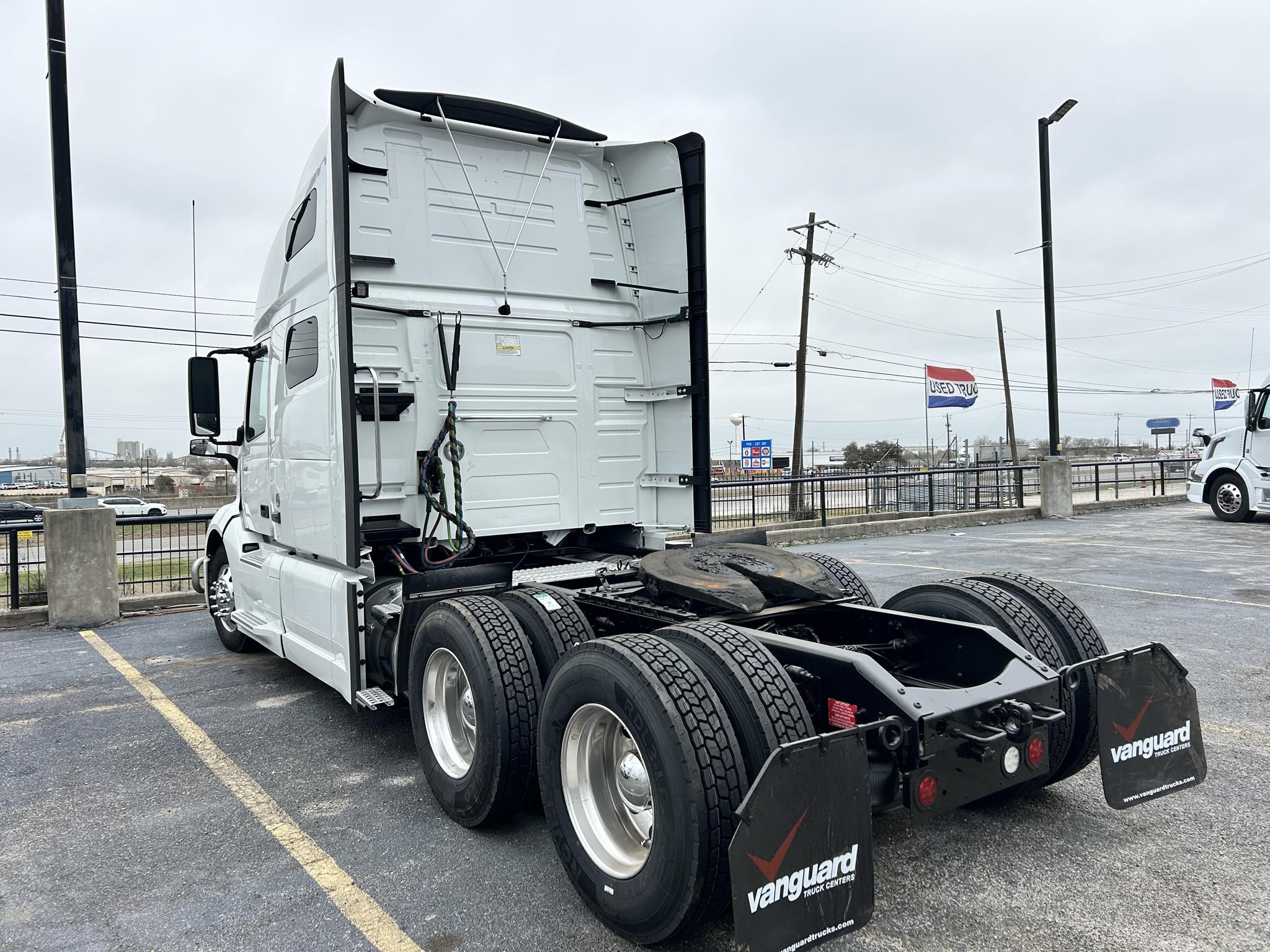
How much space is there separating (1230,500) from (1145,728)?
1768 centimetres

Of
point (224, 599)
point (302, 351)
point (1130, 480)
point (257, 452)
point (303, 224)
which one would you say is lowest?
A: point (224, 599)

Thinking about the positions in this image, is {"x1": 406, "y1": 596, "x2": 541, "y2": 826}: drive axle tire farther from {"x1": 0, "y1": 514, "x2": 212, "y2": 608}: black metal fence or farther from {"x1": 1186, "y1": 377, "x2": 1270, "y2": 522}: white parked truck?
{"x1": 1186, "y1": 377, "x2": 1270, "y2": 522}: white parked truck

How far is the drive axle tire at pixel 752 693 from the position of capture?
2.66 m

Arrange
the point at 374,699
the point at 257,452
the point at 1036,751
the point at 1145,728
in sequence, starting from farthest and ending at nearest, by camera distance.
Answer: the point at 257,452 → the point at 374,699 → the point at 1145,728 → the point at 1036,751

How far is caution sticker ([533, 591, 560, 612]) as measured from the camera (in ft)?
13.0

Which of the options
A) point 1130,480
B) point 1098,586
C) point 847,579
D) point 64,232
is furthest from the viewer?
point 1130,480

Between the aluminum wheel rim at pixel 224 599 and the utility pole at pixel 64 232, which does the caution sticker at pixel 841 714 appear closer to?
the aluminum wheel rim at pixel 224 599

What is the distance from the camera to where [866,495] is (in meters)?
18.0

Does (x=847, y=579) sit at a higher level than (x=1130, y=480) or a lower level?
higher

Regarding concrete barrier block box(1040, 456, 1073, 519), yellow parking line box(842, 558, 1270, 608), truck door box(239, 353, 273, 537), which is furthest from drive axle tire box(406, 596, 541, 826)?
concrete barrier block box(1040, 456, 1073, 519)

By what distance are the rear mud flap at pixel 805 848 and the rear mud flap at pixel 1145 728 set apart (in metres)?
1.16

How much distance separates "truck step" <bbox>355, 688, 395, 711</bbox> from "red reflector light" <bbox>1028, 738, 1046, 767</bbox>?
292cm

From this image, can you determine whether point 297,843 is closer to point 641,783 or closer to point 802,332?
point 641,783

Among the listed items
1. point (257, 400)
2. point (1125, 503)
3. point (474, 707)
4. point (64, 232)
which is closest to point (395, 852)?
point (474, 707)
